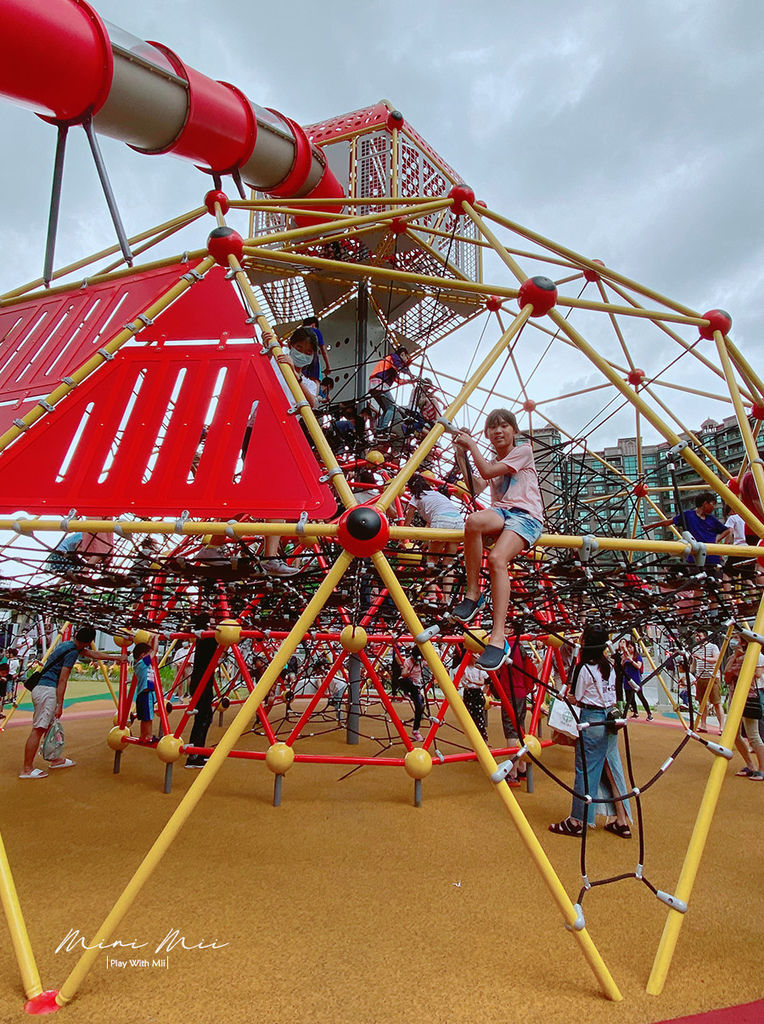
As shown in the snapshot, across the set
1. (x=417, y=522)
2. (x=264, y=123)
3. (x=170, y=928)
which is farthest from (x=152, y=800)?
(x=264, y=123)

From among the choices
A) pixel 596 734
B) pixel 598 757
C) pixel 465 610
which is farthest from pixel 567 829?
pixel 465 610

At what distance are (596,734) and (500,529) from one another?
3.47 meters

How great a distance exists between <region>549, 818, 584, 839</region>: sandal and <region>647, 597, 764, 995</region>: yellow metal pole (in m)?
2.39

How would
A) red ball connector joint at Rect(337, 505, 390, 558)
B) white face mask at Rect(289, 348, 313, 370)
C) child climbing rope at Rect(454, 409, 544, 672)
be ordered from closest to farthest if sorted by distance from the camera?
red ball connector joint at Rect(337, 505, 390, 558), child climbing rope at Rect(454, 409, 544, 672), white face mask at Rect(289, 348, 313, 370)

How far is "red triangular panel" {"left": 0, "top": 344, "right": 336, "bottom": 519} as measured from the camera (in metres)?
3.79

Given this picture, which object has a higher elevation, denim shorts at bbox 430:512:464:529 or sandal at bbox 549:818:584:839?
denim shorts at bbox 430:512:464:529

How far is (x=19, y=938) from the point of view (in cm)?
332

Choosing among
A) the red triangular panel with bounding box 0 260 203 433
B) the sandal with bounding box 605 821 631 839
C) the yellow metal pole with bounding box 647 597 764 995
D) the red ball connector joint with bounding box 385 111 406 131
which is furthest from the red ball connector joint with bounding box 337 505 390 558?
the red ball connector joint with bounding box 385 111 406 131

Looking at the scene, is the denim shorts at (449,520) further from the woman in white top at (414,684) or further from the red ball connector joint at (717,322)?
the woman in white top at (414,684)

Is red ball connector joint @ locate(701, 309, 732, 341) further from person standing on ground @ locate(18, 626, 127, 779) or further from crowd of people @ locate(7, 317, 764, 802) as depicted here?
person standing on ground @ locate(18, 626, 127, 779)

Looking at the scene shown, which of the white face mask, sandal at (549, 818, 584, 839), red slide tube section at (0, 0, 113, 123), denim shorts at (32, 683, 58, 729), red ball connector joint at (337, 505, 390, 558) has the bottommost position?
sandal at (549, 818, 584, 839)

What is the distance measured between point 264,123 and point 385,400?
397 cm

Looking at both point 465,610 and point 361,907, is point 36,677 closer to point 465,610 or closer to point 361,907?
point 361,907

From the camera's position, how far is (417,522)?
8.03 meters
